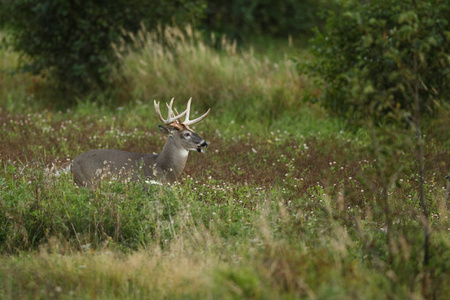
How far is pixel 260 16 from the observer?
84.6 ft

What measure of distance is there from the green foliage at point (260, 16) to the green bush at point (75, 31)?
1043 centimetres

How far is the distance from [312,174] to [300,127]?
2885 mm

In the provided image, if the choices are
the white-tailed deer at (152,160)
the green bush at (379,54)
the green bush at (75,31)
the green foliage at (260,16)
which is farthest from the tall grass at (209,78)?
the green foliage at (260,16)

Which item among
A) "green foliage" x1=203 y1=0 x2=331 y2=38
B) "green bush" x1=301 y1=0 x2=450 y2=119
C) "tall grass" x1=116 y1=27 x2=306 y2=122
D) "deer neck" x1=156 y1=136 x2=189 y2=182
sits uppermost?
"green bush" x1=301 y1=0 x2=450 y2=119

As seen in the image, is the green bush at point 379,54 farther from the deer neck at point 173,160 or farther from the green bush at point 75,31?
the green bush at point 75,31

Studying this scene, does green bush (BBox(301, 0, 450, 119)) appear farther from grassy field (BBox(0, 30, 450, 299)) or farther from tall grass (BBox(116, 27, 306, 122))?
tall grass (BBox(116, 27, 306, 122))

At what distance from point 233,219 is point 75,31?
930 cm

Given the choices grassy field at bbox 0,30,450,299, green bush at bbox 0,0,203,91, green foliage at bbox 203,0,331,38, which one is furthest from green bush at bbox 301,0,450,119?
green foliage at bbox 203,0,331,38

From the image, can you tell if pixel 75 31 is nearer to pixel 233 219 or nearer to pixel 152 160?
pixel 152 160

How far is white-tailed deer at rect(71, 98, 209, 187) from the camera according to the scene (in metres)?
7.84

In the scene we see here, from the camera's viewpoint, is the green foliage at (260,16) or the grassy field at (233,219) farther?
the green foliage at (260,16)

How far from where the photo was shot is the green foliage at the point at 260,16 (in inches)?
981

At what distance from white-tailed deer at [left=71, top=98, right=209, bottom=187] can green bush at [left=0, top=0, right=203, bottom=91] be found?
6402 mm

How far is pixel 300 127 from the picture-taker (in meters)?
11.4
